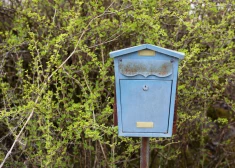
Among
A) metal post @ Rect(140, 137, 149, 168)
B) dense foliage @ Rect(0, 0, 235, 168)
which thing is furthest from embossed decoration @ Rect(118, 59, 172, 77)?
dense foliage @ Rect(0, 0, 235, 168)

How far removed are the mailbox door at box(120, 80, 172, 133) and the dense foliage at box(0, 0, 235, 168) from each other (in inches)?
24.9

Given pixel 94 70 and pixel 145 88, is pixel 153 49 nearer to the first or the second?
pixel 145 88

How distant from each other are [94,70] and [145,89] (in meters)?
1.29

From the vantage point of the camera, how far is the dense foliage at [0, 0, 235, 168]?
10.4ft

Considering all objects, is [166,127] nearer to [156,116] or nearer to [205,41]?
[156,116]

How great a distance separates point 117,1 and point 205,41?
883 mm

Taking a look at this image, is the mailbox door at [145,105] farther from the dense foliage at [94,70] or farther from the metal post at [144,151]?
the dense foliage at [94,70]

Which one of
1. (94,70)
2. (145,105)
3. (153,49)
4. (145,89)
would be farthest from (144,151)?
(94,70)

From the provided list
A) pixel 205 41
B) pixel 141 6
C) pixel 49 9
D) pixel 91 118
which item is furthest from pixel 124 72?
pixel 49 9

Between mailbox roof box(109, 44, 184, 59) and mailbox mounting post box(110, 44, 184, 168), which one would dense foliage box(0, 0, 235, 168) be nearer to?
mailbox mounting post box(110, 44, 184, 168)

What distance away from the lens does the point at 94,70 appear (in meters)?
3.54

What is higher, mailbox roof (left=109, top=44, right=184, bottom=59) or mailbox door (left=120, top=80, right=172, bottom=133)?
mailbox roof (left=109, top=44, right=184, bottom=59)

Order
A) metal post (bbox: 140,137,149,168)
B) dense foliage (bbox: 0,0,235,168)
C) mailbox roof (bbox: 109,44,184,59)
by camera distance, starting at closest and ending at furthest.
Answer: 1. mailbox roof (bbox: 109,44,184,59)
2. metal post (bbox: 140,137,149,168)
3. dense foliage (bbox: 0,0,235,168)

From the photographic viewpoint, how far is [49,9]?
157 inches
